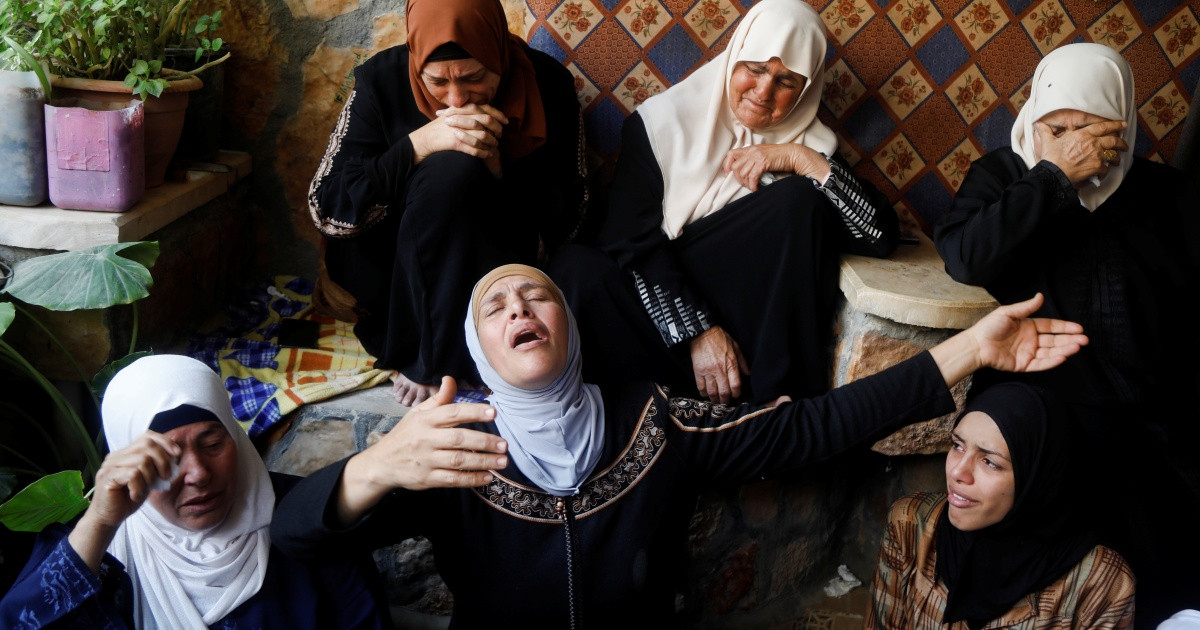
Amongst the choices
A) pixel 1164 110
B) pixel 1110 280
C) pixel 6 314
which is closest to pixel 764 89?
pixel 1110 280

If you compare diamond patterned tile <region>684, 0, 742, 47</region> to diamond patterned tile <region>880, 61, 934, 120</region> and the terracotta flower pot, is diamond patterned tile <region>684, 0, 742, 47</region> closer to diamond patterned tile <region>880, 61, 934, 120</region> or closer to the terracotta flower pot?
diamond patterned tile <region>880, 61, 934, 120</region>

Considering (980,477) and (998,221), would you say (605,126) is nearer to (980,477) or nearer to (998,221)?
(998,221)

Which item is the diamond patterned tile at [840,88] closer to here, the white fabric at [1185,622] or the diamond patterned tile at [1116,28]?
the diamond patterned tile at [1116,28]

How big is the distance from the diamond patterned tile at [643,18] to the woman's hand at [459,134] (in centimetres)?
59

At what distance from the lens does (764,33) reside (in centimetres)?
247

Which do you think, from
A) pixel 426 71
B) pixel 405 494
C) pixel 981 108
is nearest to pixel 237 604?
pixel 405 494

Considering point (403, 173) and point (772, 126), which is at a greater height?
point (403, 173)

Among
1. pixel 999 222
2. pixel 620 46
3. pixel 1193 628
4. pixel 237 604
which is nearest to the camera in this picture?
pixel 1193 628

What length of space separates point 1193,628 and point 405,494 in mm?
1303

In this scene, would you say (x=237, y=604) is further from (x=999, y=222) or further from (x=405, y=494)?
(x=999, y=222)

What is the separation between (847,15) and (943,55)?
0.31 m

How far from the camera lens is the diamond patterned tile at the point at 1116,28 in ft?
9.20

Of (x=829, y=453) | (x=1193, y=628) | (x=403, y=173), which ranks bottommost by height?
(x=1193, y=628)

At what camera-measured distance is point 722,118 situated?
261 cm
